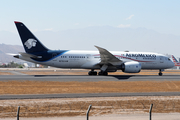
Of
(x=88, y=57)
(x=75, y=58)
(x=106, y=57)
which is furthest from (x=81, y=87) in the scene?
(x=88, y=57)

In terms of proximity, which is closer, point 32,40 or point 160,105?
point 160,105

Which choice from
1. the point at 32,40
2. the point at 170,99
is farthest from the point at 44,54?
the point at 170,99

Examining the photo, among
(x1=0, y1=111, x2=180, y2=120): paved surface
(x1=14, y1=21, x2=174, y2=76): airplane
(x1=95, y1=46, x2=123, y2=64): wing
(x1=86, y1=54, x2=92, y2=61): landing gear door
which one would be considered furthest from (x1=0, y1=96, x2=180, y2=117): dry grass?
(x1=86, y1=54, x2=92, y2=61): landing gear door

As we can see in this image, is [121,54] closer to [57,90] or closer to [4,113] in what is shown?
[57,90]

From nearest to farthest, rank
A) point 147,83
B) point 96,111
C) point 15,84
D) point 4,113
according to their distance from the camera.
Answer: point 4,113 → point 96,111 → point 15,84 → point 147,83

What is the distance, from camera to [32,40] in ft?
150

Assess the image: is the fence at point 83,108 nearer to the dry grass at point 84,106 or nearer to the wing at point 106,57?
the dry grass at point 84,106

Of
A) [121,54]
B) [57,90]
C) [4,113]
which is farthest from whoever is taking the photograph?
[121,54]

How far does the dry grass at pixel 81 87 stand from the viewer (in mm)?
28453

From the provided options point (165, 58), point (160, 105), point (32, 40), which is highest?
point (32, 40)

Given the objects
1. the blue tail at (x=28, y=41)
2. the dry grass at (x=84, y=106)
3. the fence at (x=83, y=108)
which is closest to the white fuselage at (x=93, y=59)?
the blue tail at (x=28, y=41)

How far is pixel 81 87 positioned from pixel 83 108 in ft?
37.7

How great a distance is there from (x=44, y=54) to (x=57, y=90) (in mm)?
17952

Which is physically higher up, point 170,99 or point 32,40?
point 32,40
